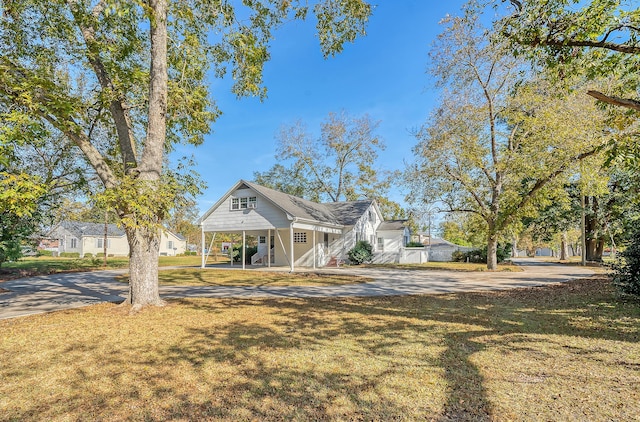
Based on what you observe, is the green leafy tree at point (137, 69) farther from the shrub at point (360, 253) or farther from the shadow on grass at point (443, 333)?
the shrub at point (360, 253)

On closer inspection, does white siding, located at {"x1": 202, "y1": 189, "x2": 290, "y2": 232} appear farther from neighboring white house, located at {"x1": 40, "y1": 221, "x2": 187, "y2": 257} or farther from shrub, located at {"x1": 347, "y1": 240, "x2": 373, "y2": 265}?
neighboring white house, located at {"x1": 40, "y1": 221, "x2": 187, "y2": 257}

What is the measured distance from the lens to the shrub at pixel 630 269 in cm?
820

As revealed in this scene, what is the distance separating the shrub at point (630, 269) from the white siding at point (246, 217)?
14862 millimetres

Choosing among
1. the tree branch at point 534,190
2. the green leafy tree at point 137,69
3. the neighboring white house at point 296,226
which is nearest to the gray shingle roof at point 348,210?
the neighboring white house at point 296,226

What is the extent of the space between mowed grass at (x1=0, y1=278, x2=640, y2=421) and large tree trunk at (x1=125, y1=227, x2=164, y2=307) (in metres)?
0.54

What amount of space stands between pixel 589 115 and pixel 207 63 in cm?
1521

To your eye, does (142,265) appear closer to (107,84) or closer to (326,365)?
(107,84)

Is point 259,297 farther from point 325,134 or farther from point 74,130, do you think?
point 325,134

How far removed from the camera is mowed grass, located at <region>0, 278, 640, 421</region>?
319 centimetres

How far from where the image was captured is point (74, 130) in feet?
24.5

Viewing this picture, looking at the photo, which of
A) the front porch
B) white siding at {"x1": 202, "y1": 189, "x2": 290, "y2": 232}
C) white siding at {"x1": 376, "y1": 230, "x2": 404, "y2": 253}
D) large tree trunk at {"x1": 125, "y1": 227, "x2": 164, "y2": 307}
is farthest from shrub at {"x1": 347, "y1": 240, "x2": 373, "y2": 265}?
large tree trunk at {"x1": 125, "y1": 227, "x2": 164, "y2": 307}

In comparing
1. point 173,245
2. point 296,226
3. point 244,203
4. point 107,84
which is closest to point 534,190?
point 296,226

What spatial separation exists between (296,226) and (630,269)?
48.5ft

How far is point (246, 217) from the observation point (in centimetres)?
2134
